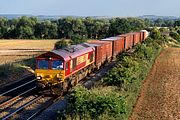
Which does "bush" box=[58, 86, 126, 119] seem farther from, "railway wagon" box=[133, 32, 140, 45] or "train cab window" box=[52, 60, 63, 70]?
"railway wagon" box=[133, 32, 140, 45]

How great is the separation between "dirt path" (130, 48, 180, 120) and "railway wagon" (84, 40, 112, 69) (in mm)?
5620

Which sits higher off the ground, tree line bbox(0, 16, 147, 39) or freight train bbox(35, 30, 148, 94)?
freight train bbox(35, 30, 148, 94)

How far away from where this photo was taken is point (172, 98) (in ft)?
75.2

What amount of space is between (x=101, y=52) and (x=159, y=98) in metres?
16.3

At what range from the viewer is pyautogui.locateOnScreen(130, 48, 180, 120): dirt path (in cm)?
1889

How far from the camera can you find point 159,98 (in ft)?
74.9

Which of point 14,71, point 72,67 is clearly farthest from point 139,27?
point 72,67

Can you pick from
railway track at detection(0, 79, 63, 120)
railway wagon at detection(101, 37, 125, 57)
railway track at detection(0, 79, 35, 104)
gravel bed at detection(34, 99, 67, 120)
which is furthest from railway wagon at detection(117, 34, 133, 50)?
gravel bed at detection(34, 99, 67, 120)

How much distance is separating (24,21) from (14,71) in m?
80.9

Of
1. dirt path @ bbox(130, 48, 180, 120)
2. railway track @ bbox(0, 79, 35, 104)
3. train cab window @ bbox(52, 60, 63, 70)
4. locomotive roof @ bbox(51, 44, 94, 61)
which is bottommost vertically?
railway track @ bbox(0, 79, 35, 104)

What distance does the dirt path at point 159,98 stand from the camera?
62.0 ft

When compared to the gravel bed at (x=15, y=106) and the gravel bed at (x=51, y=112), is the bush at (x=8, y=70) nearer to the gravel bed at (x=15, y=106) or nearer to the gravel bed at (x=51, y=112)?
the gravel bed at (x=15, y=106)

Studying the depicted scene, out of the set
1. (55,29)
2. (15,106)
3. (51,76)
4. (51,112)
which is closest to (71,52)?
(51,76)

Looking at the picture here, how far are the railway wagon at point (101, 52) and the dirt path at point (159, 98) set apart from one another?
18.4 ft
